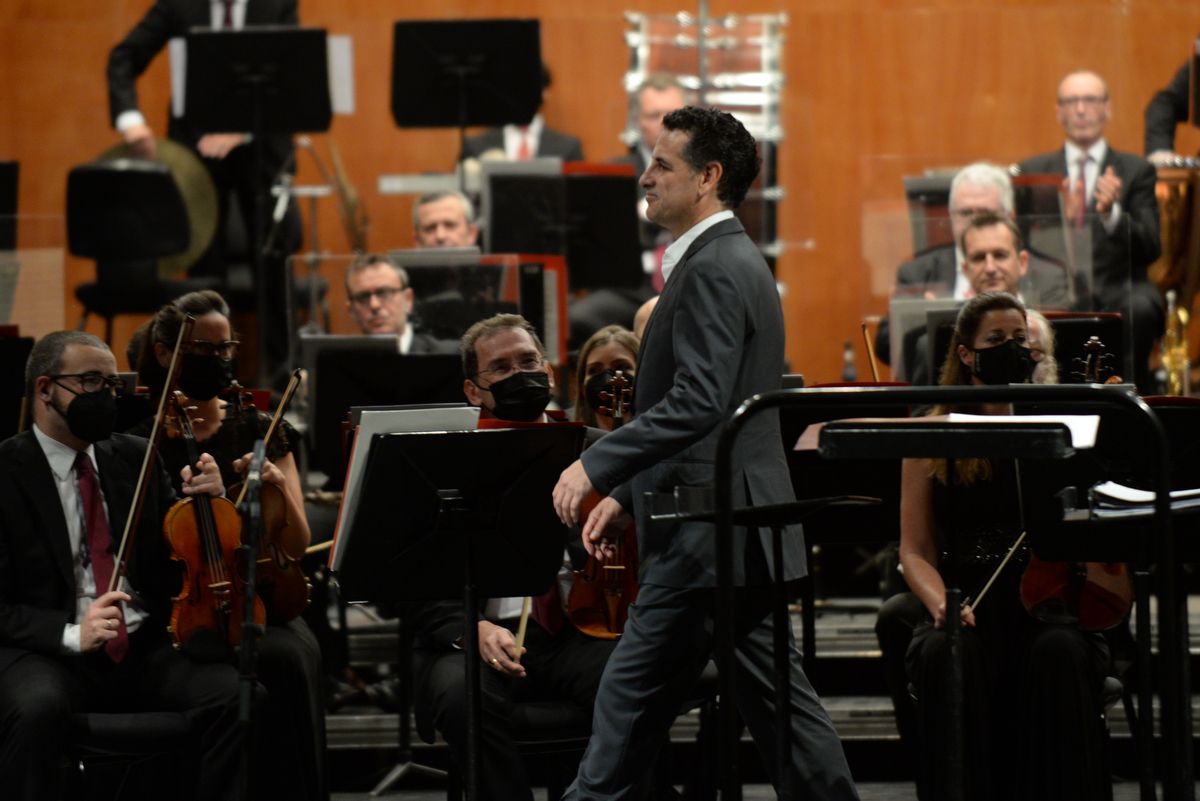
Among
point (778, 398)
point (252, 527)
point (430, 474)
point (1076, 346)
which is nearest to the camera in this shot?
point (778, 398)

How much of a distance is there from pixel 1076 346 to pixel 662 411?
188cm

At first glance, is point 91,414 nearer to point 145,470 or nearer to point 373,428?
point 145,470

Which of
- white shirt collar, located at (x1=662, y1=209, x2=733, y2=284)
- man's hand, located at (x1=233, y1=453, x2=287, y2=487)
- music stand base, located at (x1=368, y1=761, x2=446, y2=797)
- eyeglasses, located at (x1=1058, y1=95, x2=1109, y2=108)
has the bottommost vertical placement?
music stand base, located at (x1=368, y1=761, x2=446, y2=797)

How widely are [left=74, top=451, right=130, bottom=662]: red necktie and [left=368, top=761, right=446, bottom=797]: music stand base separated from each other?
1034 mm

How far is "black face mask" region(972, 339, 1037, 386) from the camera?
430 centimetres

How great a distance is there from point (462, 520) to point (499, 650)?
2.19 ft

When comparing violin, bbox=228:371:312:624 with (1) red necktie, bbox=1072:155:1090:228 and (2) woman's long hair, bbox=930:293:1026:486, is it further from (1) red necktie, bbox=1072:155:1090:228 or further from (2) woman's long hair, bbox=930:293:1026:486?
(1) red necktie, bbox=1072:155:1090:228

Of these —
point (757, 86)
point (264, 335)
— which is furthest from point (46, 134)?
point (757, 86)

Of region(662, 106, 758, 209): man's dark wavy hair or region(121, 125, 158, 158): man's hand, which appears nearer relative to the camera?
region(662, 106, 758, 209): man's dark wavy hair

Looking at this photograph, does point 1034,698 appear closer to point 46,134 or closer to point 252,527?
point 252,527

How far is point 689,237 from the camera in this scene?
3686 millimetres

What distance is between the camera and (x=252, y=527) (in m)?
3.30

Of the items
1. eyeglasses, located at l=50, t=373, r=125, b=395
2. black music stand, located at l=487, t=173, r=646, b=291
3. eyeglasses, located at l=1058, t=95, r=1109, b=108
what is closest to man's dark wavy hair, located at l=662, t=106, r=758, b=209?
eyeglasses, located at l=50, t=373, r=125, b=395

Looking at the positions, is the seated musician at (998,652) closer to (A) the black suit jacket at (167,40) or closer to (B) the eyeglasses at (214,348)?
(B) the eyeglasses at (214,348)
